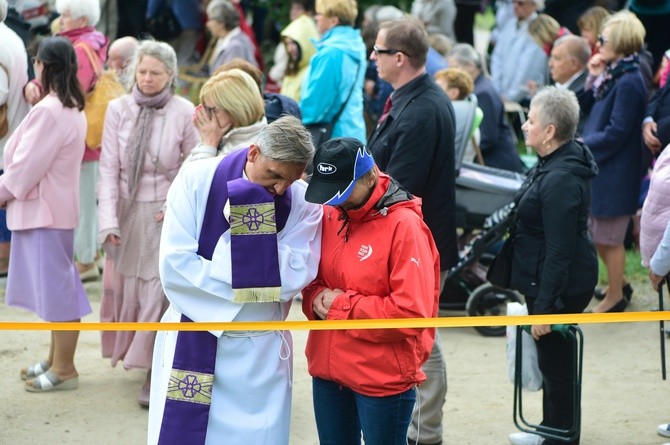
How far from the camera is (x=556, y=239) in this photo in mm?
5102

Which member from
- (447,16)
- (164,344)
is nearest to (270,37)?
(447,16)

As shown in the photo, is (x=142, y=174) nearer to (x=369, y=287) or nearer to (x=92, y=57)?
(x=92, y=57)

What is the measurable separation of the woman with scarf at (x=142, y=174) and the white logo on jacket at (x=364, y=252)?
200 centimetres

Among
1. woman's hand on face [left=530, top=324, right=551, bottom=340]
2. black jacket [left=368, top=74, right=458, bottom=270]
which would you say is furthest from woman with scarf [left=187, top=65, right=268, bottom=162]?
woman's hand on face [left=530, top=324, right=551, bottom=340]

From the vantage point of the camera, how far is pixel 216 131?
16.4 feet

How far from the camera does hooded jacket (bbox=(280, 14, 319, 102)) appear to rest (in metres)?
9.30

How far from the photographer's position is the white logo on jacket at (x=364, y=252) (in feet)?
13.4

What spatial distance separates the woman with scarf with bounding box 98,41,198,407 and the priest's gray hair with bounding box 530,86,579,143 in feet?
6.00

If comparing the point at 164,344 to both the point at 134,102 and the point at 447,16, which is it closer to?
the point at 134,102

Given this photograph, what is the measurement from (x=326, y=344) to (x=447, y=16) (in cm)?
838

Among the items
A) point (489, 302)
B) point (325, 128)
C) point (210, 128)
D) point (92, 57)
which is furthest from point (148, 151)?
point (489, 302)

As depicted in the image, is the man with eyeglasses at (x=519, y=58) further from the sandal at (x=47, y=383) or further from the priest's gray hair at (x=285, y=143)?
the priest's gray hair at (x=285, y=143)

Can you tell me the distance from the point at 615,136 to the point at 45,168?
380 centimetres

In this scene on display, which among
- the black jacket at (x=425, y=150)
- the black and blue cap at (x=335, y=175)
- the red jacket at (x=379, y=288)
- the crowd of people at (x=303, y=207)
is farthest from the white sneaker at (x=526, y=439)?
the black and blue cap at (x=335, y=175)
